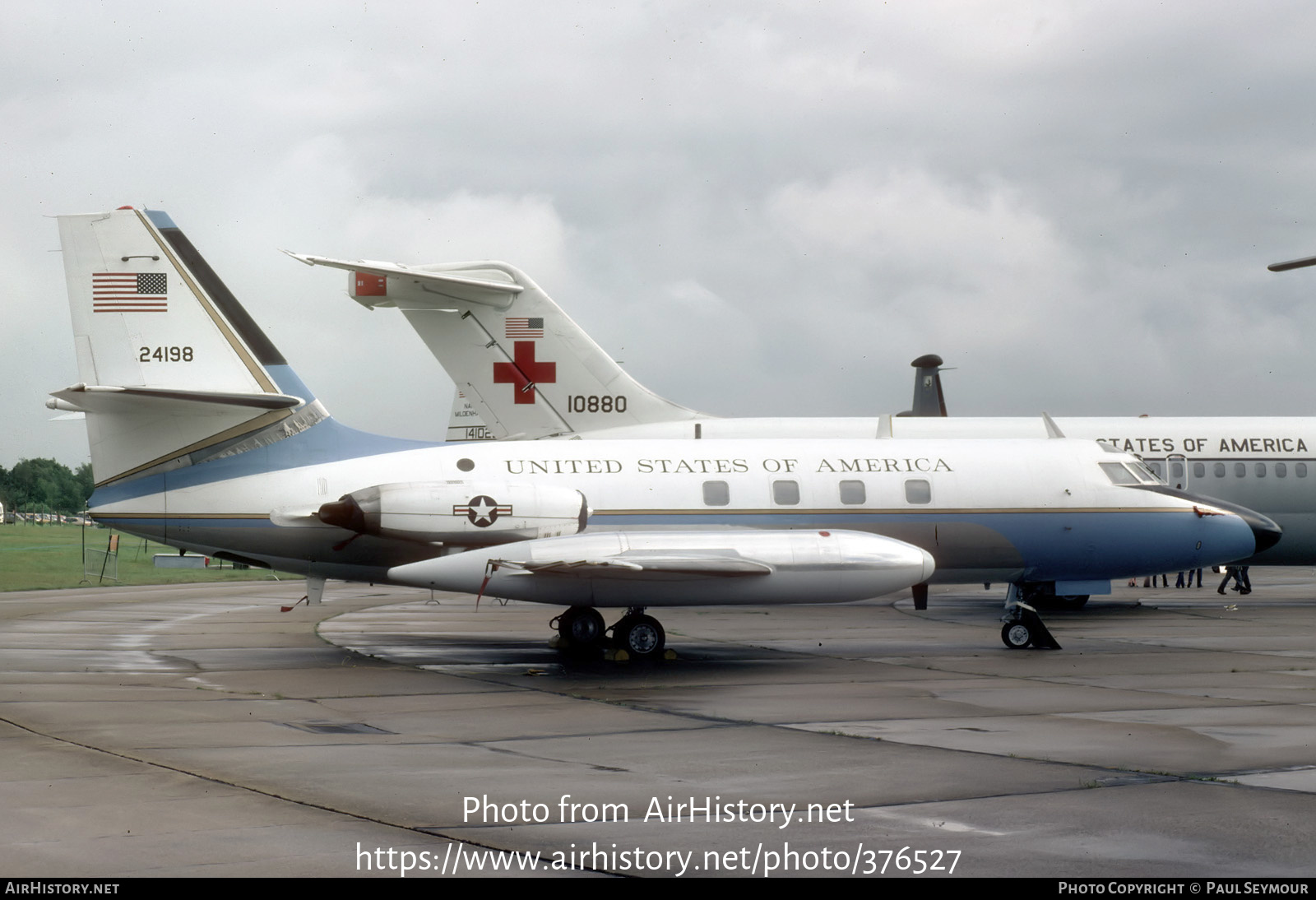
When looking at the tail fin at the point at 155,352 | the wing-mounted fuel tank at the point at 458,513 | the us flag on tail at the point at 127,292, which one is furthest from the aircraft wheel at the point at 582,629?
the us flag on tail at the point at 127,292

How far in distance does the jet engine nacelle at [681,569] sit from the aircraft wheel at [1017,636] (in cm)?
289

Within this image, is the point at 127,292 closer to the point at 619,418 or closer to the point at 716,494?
the point at 716,494

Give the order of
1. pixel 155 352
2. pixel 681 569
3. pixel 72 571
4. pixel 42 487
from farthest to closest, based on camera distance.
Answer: pixel 42 487 → pixel 72 571 → pixel 155 352 → pixel 681 569

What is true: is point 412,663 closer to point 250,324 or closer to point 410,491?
point 410,491

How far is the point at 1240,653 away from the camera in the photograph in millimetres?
18016

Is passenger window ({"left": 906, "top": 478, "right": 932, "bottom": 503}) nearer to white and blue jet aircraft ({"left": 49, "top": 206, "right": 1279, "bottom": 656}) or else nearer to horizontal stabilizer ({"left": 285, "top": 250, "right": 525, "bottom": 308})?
white and blue jet aircraft ({"left": 49, "top": 206, "right": 1279, "bottom": 656})


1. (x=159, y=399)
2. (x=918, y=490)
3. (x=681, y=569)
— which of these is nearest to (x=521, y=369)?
(x=159, y=399)

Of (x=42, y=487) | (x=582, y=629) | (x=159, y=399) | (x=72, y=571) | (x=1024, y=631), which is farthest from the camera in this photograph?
(x=42, y=487)

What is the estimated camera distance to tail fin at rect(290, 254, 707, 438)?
23156mm

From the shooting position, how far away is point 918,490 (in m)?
18.8

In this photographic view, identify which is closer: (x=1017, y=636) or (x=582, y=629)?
(x=582, y=629)

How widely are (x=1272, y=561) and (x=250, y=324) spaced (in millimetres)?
20624

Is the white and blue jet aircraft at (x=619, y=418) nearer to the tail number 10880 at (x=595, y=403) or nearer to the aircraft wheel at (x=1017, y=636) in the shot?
the tail number 10880 at (x=595, y=403)

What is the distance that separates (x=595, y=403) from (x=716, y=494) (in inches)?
246
